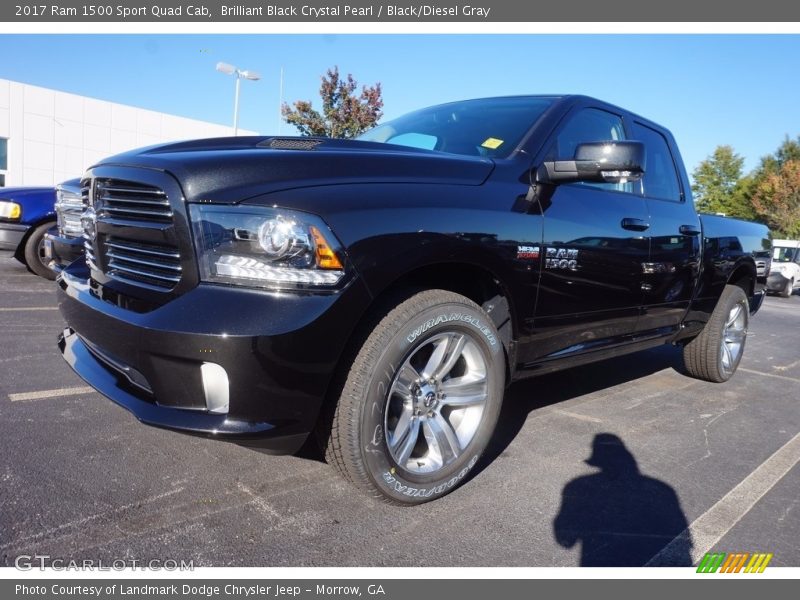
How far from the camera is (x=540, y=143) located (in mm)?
2896

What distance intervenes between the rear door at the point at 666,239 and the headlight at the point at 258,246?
236 centimetres

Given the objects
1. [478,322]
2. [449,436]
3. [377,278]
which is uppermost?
[377,278]

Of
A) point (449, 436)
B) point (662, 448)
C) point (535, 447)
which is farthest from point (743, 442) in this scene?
point (449, 436)

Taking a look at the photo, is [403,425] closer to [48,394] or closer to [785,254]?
[48,394]

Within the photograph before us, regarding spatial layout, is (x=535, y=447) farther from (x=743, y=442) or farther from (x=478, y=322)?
(x=743, y=442)

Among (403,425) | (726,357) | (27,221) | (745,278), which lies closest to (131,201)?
(403,425)

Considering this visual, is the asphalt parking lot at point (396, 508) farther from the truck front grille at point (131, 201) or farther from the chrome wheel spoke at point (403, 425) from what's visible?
the truck front grille at point (131, 201)

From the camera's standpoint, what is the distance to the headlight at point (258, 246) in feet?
6.26

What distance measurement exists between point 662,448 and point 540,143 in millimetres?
1865

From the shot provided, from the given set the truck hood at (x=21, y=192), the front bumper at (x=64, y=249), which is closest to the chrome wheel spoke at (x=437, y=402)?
the front bumper at (x=64, y=249)

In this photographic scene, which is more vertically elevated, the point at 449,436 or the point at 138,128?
the point at 138,128

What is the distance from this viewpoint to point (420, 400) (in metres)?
2.38

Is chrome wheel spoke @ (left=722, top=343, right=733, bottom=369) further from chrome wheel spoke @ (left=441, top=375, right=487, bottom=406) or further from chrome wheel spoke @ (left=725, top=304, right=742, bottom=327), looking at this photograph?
chrome wheel spoke @ (left=441, top=375, right=487, bottom=406)

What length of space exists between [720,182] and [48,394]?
4963 cm
